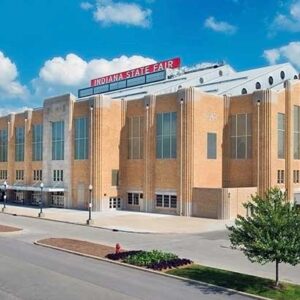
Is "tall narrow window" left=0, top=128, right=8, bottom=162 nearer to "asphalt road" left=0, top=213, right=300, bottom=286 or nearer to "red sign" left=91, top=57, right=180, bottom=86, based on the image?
"red sign" left=91, top=57, right=180, bottom=86

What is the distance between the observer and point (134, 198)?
53969mm

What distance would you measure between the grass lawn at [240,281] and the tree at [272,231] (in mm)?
676

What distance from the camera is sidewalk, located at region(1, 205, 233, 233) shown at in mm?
37969

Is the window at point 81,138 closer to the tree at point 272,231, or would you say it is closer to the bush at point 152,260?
the bush at point 152,260

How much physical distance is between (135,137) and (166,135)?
4980 millimetres

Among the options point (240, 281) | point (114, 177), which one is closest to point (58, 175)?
point (114, 177)

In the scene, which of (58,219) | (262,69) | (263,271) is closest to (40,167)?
(58,219)

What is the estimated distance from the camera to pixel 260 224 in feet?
57.2

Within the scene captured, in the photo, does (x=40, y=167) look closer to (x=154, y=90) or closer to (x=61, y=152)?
(x=61, y=152)

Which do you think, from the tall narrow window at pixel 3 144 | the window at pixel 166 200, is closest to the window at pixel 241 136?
the window at pixel 166 200

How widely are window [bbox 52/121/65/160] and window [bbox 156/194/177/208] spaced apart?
14.7 m

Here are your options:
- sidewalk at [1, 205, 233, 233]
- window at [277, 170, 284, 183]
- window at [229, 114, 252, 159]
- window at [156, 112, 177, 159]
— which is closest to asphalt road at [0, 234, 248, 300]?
sidewalk at [1, 205, 233, 233]

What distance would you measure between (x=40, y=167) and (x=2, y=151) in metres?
11.8

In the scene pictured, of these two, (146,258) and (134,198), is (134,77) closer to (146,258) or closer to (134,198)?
(134,198)
